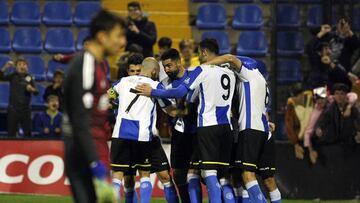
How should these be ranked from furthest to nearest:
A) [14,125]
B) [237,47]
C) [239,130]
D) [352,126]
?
[237,47] → [14,125] → [352,126] → [239,130]

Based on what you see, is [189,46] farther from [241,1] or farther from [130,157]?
[130,157]

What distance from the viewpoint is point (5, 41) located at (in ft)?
66.3

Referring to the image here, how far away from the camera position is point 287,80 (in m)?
17.0

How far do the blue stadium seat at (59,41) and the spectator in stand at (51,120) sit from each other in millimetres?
2590

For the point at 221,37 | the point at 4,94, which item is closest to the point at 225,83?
the point at 221,37

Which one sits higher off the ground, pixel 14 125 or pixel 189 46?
pixel 189 46

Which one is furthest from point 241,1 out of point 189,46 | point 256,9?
point 189,46

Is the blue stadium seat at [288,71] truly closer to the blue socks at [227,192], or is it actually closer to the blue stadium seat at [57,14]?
the blue socks at [227,192]

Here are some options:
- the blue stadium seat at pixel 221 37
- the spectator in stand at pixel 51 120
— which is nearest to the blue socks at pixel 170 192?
the spectator in stand at pixel 51 120

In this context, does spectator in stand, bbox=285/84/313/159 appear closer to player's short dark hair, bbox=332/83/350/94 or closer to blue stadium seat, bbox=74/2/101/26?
player's short dark hair, bbox=332/83/350/94

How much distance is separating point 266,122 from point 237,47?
24.4 ft

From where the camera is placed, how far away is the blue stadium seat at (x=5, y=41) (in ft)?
66.0

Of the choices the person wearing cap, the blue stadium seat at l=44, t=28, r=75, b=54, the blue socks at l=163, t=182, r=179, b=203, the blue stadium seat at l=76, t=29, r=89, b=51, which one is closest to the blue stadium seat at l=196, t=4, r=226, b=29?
the blue stadium seat at l=76, t=29, r=89, b=51

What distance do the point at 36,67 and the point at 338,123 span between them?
6.33 meters
